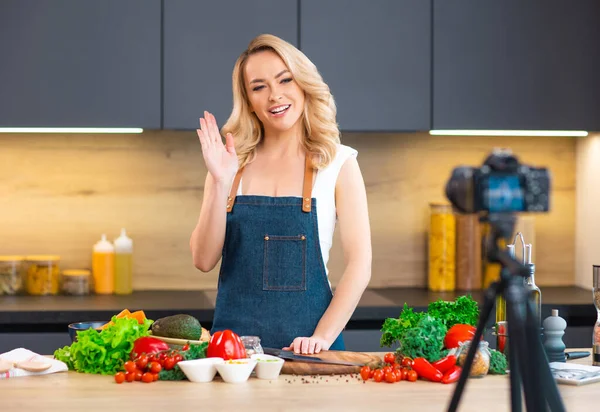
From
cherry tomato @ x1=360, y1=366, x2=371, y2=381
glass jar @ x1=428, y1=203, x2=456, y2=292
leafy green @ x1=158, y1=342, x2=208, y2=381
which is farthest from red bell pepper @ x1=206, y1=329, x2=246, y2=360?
glass jar @ x1=428, y1=203, x2=456, y2=292

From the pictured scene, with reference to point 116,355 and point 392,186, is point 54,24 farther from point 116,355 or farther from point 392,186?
point 116,355

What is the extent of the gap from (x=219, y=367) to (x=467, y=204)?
2.49ft

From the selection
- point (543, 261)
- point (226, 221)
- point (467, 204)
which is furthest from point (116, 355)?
point (543, 261)

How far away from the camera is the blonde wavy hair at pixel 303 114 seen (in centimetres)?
249

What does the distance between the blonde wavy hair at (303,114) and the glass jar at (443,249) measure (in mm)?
1257

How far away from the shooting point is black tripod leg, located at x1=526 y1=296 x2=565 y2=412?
1182 millimetres

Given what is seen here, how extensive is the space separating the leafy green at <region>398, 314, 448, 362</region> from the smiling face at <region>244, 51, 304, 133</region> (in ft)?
2.64

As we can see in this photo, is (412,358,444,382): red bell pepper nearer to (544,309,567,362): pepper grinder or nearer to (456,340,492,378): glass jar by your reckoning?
(456,340,492,378): glass jar

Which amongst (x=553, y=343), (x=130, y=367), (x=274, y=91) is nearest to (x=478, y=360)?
Answer: (x=553, y=343)

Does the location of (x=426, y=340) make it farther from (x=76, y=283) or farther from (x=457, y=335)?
(x=76, y=283)

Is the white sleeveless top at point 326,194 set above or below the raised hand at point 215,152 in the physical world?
below

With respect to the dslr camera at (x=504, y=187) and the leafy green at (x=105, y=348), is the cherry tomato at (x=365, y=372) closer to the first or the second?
the leafy green at (x=105, y=348)

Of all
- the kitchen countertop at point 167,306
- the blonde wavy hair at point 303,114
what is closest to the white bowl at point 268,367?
the blonde wavy hair at point 303,114

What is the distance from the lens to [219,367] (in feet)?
5.90
